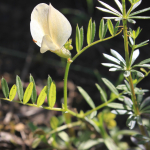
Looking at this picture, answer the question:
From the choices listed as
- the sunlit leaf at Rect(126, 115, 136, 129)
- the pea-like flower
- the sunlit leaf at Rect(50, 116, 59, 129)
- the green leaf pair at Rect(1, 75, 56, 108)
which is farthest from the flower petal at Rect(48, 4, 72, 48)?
the sunlit leaf at Rect(50, 116, 59, 129)

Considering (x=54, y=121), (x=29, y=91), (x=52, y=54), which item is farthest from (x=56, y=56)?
(x=29, y=91)

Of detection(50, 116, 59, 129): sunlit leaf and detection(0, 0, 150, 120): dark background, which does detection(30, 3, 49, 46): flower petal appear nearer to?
detection(50, 116, 59, 129): sunlit leaf

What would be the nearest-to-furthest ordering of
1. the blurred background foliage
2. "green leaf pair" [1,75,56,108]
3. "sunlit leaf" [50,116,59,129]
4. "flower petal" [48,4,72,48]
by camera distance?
"flower petal" [48,4,72,48] → "green leaf pair" [1,75,56,108] → "sunlit leaf" [50,116,59,129] → the blurred background foliage

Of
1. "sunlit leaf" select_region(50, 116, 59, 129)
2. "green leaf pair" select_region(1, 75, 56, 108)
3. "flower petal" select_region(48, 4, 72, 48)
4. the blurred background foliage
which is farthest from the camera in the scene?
the blurred background foliage

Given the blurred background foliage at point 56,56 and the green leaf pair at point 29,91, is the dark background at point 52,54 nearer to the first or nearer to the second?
the blurred background foliage at point 56,56

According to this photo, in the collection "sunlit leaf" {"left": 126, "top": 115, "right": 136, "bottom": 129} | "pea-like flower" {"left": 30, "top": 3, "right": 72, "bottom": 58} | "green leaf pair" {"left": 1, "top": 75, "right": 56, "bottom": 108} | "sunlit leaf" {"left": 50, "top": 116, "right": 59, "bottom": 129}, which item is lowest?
"sunlit leaf" {"left": 50, "top": 116, "right": 59, "bottom": 129}

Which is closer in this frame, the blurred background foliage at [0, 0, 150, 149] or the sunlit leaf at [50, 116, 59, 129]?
the sunlit leaf at [50, 116, 59, 129]

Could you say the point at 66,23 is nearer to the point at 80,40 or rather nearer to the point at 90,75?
the point at 80,40

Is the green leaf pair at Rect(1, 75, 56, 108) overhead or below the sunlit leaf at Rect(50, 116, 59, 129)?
overhead

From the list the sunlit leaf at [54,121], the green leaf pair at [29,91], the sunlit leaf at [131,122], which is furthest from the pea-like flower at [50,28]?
the sunlit leaf at [54,121]
